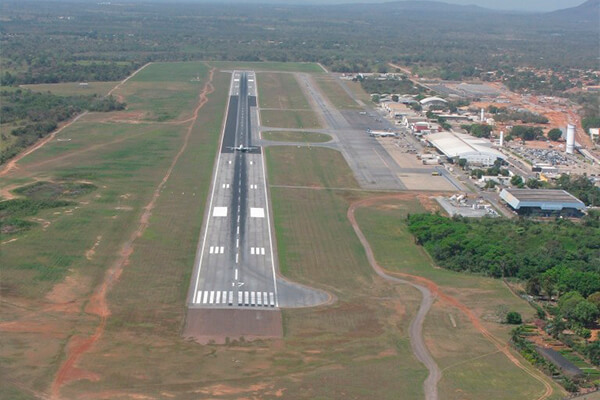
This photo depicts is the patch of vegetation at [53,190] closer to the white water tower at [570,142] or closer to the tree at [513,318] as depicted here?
the tree at [513,318]

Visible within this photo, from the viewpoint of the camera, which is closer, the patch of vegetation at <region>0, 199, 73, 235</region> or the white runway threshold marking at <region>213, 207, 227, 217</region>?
the patch of vegetation at <region>0, 199, 73, 235</region>

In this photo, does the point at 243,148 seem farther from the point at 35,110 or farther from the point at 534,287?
the point at 534,287

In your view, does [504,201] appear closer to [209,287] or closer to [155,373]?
[209,287]

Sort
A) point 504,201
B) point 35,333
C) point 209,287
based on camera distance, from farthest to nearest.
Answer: point 504,201
point 209,287
point 35,333

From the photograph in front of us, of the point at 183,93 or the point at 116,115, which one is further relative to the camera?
the point at 183,93

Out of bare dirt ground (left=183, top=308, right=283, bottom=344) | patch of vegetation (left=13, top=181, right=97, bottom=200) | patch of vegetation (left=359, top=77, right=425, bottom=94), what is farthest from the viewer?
patch of vegetation (left=359, top=77, right=425, bottom=94)

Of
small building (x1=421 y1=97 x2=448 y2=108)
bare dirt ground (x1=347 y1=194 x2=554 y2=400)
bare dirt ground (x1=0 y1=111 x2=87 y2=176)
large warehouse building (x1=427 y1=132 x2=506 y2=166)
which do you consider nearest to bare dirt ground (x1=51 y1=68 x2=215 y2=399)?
bare dirt ground (x1=347 y1=194 x2=554 y2=400)

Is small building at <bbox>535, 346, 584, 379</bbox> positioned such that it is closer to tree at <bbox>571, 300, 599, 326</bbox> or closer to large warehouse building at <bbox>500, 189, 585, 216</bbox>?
tree at <bbox>571, 300, 599, 326</bbox>

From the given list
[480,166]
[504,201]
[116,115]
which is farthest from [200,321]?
[116,115]
